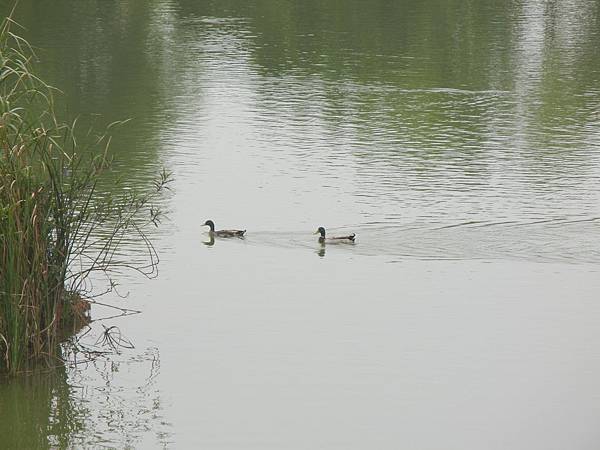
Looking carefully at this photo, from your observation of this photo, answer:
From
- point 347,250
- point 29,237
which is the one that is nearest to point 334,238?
point 347,250

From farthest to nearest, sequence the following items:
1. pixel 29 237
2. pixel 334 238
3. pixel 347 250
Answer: pixel 334 238 < pixel 347 250 < pixel 29 237

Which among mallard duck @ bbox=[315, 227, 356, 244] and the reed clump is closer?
the reed clump

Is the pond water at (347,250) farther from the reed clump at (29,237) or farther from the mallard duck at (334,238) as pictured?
the reed clump at (29,237)

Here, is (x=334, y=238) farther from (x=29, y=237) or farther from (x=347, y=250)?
(x=29, y=237)

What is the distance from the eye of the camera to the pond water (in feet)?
30.5

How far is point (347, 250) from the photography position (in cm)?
1362

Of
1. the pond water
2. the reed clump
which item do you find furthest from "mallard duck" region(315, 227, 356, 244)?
the reed clump

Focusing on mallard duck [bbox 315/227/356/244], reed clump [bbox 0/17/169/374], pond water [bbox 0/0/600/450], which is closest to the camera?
reed clump [bbox 0/17/169/374]

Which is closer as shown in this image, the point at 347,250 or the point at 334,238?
the point at 347,250

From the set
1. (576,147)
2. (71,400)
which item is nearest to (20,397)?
(71,400)

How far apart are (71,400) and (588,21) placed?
81.7 ft

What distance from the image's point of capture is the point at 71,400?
9414 mm

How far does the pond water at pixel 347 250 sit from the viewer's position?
9.29 m

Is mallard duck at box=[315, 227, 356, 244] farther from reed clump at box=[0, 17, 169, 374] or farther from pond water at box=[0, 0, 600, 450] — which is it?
reed clump at box=[0, 17, 169, 374]
